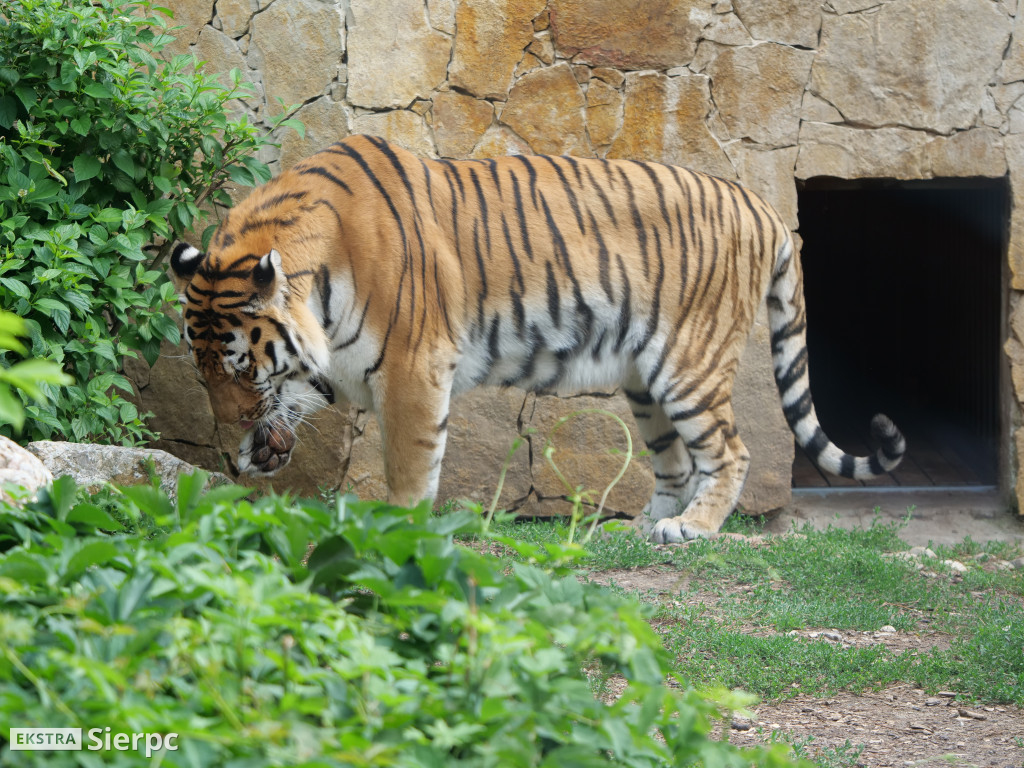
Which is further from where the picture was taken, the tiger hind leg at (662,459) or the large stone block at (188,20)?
the large stone block at (188,20)

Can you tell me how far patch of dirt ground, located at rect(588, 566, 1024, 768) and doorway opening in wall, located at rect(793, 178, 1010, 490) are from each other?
10.1 ft

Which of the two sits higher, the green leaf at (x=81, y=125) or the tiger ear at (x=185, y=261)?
the green leaf at (x=81, y=125)

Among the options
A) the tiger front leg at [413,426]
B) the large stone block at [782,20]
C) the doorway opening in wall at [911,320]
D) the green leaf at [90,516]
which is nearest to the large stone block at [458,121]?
the large stone block at [782,20]

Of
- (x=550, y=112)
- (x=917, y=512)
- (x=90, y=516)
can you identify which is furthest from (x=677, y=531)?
(x=90, y=516)

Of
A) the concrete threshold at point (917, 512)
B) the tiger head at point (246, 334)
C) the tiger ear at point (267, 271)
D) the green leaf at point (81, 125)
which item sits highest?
the green leaf at point (81, 125)

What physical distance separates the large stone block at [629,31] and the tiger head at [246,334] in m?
2.28

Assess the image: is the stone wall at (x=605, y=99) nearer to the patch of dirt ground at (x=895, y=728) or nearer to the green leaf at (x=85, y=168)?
the green leaf at (x=85, y=168)

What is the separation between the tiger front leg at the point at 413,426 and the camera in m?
3.98

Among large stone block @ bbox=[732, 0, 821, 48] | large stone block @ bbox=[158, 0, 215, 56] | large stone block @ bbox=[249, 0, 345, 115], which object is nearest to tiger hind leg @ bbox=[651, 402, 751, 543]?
large stone block @ bbox=[732, 0, 821, 48]

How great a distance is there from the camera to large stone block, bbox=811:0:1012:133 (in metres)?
5.25

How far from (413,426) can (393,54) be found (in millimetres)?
2205

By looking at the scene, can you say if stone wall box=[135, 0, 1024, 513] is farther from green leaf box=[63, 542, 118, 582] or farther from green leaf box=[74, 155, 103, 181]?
green leaf box=[63, 542, 118, 582]

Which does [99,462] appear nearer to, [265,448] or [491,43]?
[265,448]

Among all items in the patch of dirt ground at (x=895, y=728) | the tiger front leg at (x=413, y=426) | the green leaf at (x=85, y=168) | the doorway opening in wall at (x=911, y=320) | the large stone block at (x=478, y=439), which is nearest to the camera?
the patch of dirt ground at (x=895, y=728)
